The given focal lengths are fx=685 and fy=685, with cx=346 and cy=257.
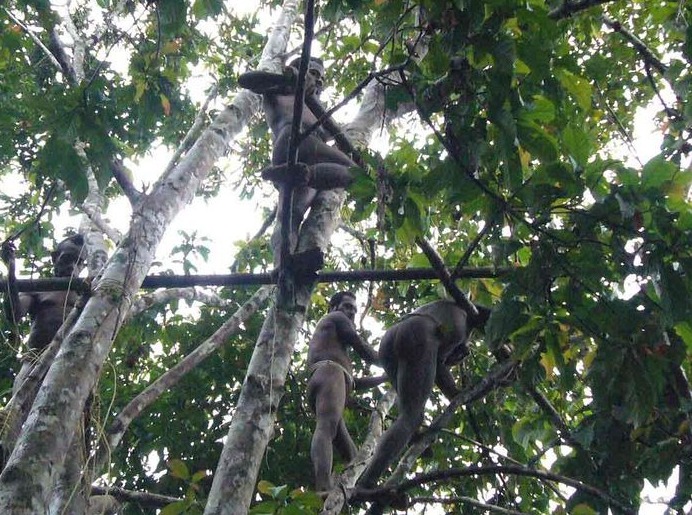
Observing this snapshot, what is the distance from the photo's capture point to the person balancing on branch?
5199mm

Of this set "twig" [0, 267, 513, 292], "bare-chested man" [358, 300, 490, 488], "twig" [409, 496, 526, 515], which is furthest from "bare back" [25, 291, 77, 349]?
"twig" [409, 496, 526, 515]

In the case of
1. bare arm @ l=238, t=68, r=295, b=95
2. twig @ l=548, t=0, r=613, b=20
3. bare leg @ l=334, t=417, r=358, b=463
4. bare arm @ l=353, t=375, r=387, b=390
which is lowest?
bare leg @ l=334, t=417, r=358, b=463

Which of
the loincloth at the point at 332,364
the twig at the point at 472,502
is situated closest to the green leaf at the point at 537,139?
the twig at the point at 472,502

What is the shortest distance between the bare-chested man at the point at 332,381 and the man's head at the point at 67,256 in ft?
8.80

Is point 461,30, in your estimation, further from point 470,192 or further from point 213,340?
point 213,340

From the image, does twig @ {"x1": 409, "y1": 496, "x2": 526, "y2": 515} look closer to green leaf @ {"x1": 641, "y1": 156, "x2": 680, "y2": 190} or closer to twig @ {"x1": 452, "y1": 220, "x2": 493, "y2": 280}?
twig @ {"x1": 452, "y1": 220, "x2": 493, "y2": 280}

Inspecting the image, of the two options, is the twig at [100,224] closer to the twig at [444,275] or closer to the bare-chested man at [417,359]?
the bare-chested man at [417,359]

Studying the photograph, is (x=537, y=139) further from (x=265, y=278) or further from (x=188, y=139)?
(x=188, y=139)

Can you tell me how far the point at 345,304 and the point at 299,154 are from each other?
197 cm

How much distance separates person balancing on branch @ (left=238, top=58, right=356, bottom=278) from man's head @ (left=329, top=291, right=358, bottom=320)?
156 cm

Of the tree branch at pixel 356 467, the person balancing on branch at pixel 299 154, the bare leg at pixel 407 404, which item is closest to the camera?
the tree branch at pixel 356 467

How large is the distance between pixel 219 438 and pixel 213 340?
1.46 meters

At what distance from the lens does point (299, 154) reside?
5988 mm

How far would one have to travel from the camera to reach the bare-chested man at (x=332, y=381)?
5574 millimetres
